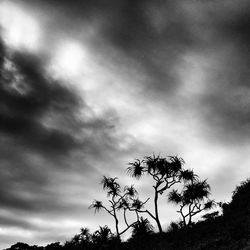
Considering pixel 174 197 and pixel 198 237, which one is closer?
pixel 198 237

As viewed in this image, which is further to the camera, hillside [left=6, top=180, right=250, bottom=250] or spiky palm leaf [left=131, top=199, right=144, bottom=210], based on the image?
Answer: spiky palm leaf [left=131, top=199, right=144, bottom=210]

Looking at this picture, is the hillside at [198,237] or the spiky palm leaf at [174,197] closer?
the hillside at [198,237]

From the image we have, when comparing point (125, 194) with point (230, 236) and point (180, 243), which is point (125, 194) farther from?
point (230, 236)

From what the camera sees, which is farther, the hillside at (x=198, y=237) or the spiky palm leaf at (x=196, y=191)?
the spiky palm leaf at (x=196, y=191)

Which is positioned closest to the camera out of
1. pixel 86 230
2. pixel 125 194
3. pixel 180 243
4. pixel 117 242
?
pixel 180 243

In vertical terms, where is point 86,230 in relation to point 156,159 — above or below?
above

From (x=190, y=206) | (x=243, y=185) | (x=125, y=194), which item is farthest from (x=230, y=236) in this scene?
(x=243, y=185)

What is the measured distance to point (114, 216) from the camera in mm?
30562

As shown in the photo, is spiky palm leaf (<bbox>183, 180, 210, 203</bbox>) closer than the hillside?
No

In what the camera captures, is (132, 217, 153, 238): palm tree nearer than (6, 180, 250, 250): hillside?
No

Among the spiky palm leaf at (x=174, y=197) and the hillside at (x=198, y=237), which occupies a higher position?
the spiky palm leaf at (x=174, y=197)

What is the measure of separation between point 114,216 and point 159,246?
41.2 feet

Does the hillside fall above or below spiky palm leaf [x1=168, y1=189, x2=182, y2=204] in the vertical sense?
below

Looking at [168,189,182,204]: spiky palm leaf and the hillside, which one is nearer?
the hillside
